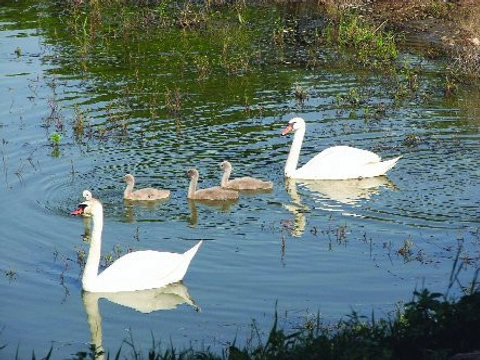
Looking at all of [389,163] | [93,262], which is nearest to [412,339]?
[93,262]

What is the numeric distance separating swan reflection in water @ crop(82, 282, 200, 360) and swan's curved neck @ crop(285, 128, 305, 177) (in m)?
4.34

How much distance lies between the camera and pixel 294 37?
24297mm

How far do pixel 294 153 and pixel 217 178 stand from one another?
1.26m

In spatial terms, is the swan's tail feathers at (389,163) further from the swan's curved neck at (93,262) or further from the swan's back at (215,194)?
the swan's curved neck at (93,262)

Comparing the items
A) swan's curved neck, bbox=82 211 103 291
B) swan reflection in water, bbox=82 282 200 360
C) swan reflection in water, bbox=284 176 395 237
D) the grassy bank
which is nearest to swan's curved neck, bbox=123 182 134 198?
swan reflection in water, bbox=284 176 395 237

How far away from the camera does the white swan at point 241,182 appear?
1541 centimetres

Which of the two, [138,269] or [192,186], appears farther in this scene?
[192,186]

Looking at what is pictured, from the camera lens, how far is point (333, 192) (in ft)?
52.4

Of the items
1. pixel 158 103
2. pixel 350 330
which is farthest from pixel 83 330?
pixel 158 103

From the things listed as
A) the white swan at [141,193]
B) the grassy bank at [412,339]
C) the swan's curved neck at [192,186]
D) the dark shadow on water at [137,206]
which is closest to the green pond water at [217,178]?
the dark shadow on water at [137,206]

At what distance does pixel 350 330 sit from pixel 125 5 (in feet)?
61.4

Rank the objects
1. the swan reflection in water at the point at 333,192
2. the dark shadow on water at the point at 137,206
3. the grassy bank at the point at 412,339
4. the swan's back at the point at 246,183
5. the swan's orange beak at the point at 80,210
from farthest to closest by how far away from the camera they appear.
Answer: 1. the swan's back at the point at 246,183
2. the swan reflection in water at the point at 333,192
3. the dark shadow on water at the point at 137,206
4. the swan's orange beak at the point at 80,210
5. the grassy bank at the point at 412,339

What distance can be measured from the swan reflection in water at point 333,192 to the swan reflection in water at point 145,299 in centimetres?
243

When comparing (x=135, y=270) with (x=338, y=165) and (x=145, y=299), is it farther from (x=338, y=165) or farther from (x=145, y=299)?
(x=338, y=165)
